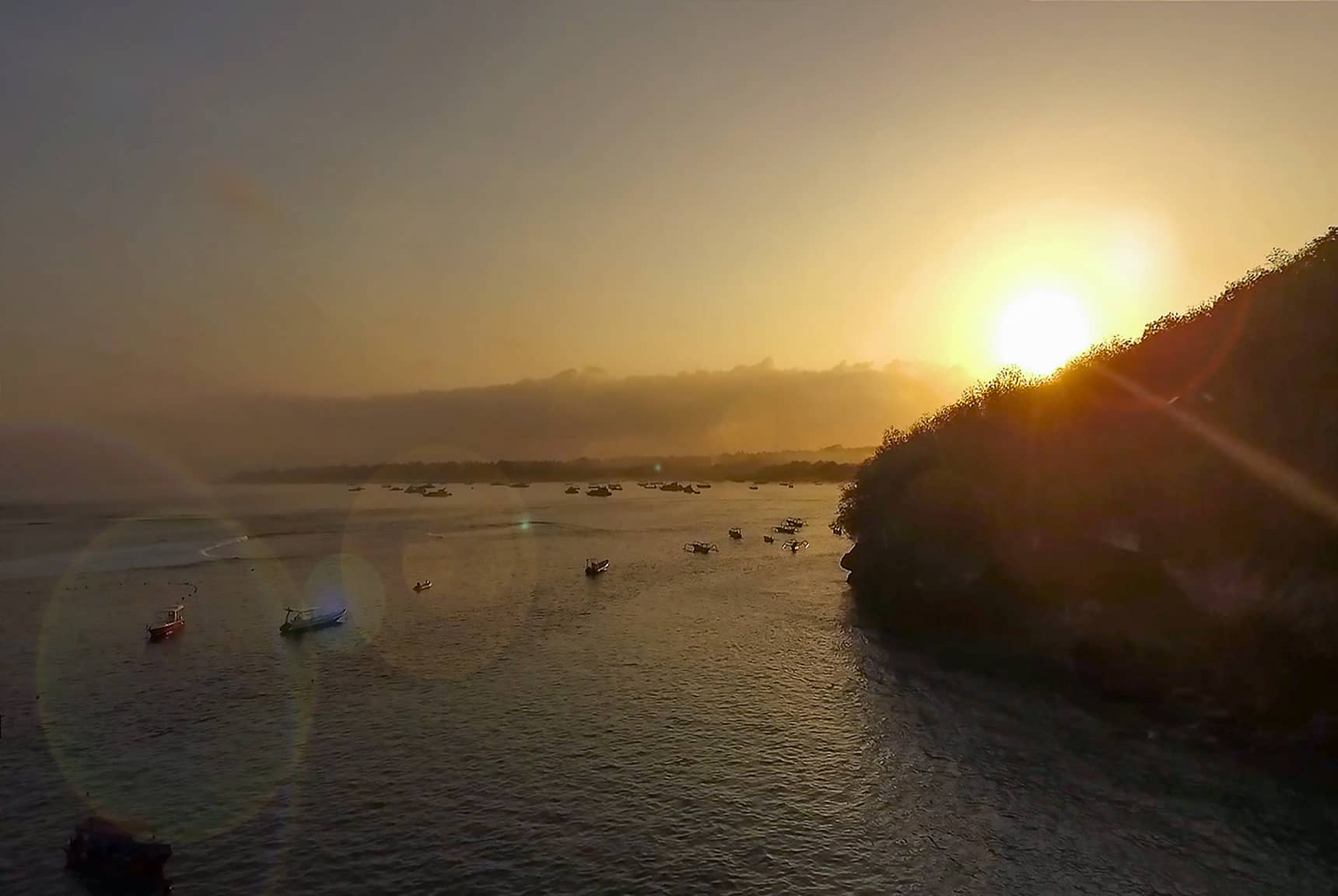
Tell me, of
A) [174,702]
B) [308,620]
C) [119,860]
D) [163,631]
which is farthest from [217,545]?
[119,860]

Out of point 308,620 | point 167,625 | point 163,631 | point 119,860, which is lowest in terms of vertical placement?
point 119,860

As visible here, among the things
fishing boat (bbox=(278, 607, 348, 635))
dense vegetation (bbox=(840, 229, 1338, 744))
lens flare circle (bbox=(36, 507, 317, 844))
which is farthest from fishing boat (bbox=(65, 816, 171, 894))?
dense vegetation (bbox=(840, 229, 1338, 744))

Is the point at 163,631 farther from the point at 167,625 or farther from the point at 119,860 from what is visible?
the point at 119,860

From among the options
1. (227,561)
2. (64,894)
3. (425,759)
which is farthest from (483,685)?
(227,561)

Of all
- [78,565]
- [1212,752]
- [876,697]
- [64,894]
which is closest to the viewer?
[64,894]

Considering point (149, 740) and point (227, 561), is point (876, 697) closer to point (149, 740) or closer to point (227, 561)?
point (149, 740)

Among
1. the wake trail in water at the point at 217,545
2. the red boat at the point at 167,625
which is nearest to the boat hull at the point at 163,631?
the red boat at the point at 167,625
